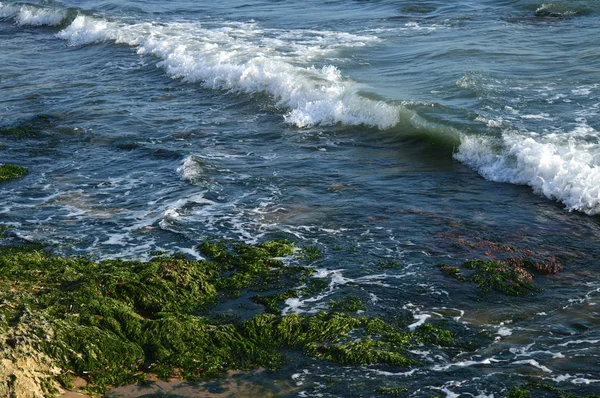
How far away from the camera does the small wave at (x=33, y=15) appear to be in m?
31.9

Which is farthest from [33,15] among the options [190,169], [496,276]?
[496,276]

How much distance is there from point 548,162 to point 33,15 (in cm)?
2651

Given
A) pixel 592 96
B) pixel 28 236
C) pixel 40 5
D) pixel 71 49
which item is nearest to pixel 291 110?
pixel 592 96

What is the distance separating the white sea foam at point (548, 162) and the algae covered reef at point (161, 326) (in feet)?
15.0

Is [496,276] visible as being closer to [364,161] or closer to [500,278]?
[500,278]

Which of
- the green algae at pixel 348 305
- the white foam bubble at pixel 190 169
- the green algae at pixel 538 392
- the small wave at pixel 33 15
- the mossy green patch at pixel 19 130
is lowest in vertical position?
the green algae at pixel 538 392

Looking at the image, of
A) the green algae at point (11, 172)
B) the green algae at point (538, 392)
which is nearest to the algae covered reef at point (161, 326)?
the green algae at point (538, 392)

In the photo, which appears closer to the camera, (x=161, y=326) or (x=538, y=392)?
(x=538, y=392)

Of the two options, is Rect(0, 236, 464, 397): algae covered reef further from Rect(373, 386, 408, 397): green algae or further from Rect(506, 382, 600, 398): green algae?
Rect(506, 382, 600, 398): green algae

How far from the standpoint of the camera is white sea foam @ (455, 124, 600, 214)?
11383mm

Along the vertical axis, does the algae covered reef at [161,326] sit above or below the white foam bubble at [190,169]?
below

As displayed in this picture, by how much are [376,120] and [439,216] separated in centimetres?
532

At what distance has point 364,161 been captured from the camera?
13742mm

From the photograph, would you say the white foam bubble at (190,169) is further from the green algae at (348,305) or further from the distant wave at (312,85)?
the green algae at (348,305)
